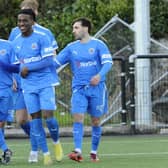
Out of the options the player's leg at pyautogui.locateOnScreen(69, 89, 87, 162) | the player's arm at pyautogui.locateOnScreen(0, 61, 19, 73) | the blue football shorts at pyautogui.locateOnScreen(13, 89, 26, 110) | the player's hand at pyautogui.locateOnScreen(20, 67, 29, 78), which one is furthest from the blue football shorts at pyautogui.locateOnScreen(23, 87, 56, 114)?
the blue football shorts at pyautogui.locateOnScreen(13, 89, 26, 110)

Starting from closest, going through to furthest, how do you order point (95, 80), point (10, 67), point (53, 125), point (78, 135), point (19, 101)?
point (53, 125)
point (10, 67)
point (95, 80)
point (78, 135)
point (19, 101)

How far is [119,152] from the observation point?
13.3 m

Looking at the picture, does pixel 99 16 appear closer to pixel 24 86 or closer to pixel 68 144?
pixel 68 144

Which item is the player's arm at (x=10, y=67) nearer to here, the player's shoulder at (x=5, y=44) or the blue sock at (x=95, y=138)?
the player's shoulder at (x=5, y=44)

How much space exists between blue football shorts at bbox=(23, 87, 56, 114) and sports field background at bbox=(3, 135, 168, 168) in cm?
75

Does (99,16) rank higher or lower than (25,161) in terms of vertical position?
higher

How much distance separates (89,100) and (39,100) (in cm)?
95

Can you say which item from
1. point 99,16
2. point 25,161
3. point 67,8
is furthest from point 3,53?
point 67,8

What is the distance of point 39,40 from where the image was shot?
1123 centimetres

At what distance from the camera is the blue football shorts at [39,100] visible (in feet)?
36.7

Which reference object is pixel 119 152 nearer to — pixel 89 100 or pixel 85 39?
pixel 89 100

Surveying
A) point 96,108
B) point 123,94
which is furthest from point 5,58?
point 123,94

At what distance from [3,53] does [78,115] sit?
1.34 meters

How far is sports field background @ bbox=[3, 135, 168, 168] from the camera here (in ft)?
36.7
